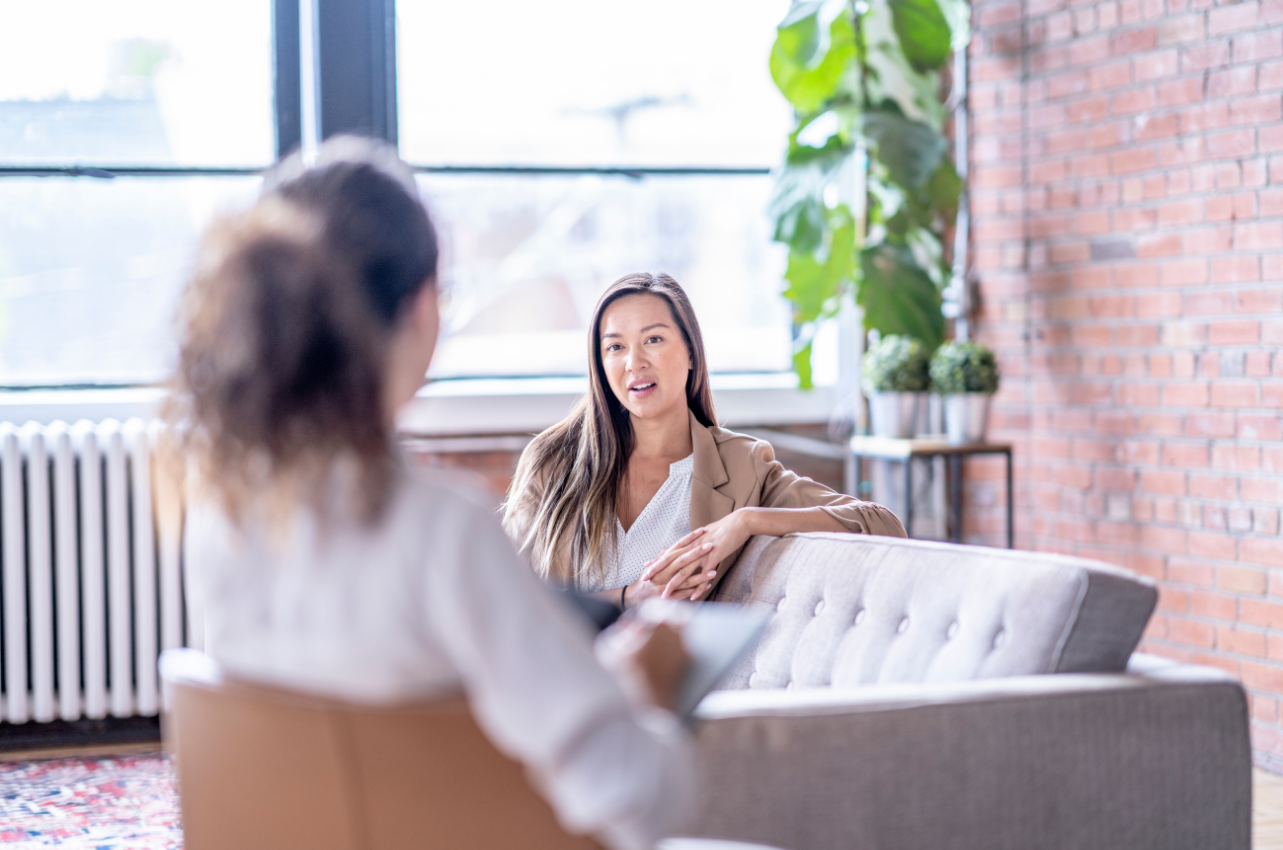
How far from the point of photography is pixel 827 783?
1427 millimetres

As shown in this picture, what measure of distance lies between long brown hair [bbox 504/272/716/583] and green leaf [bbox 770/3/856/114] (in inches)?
56.1

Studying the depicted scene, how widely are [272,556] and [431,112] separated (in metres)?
3.32

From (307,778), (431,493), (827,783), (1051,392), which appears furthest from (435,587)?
(1051,392)

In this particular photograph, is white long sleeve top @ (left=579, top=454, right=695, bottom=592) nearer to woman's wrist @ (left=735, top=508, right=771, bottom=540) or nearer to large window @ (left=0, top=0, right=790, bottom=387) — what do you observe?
woman's wrist @ (left=735, top=508, right=771, bottom=540)

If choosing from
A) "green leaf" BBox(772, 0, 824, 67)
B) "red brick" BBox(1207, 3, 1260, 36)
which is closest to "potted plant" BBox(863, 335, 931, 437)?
"green leaf" BBox(772, 0, 824, 67)

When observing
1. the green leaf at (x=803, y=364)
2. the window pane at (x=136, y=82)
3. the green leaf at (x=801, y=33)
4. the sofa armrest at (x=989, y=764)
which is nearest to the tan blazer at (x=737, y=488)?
the sofa armrest at (x=989, y=764)

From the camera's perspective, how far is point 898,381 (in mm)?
3818

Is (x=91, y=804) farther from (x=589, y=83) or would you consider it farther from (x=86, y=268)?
(x=589, y=83)

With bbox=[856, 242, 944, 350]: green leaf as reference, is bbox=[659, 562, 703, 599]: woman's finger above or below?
below

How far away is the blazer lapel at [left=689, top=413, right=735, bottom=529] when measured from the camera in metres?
2.47

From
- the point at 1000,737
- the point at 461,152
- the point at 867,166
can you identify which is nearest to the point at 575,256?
the point at 461,152

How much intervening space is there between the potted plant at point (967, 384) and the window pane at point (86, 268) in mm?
2261

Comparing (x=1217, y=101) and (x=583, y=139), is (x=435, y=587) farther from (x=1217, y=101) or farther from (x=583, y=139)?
(x=583, y=139)

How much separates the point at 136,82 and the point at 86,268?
596 mm
